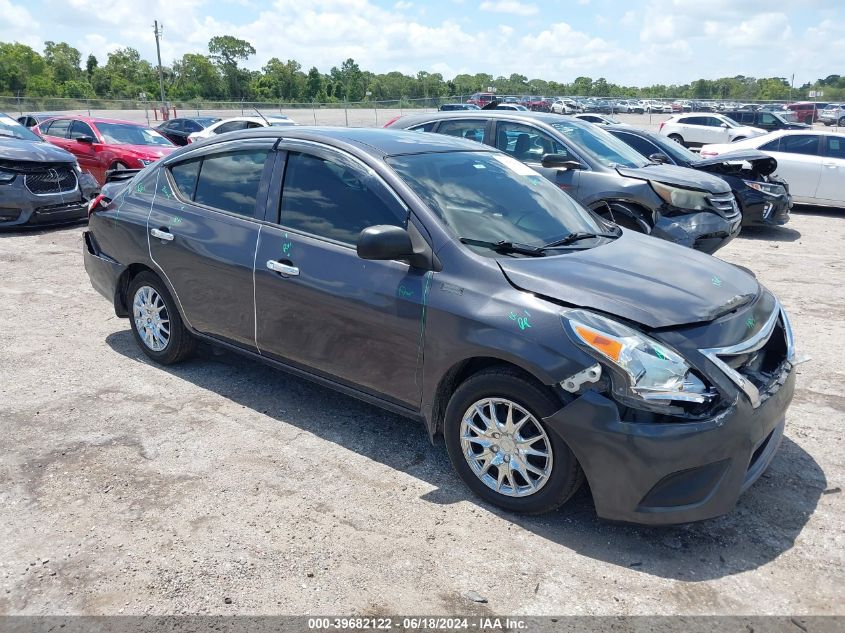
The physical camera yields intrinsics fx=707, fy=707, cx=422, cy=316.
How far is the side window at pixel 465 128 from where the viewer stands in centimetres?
863

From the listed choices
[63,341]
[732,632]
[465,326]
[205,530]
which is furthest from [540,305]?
[63,341]

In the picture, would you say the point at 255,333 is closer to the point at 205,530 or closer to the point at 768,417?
the point at 205,530

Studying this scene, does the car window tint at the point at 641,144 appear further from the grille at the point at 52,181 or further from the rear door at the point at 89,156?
the rear door at the point at 89,156

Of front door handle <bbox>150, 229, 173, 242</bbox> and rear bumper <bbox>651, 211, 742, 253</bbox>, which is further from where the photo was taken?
rear bumper <bbox>651, 211, 742, 253</bbox>

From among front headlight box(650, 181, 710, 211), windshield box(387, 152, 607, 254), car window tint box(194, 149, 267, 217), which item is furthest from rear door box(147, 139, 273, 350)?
front headlight box(650, 181, 710, 211)

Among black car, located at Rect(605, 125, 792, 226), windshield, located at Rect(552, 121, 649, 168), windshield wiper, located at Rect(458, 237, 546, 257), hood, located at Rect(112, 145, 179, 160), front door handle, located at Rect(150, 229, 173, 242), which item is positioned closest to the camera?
windshield wiper, located at Rect(458, 237, 546, 257)

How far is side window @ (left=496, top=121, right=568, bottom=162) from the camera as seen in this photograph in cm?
843

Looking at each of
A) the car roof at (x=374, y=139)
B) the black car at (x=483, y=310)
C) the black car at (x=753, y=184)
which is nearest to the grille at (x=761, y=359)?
the black car at (x=483, y=310)

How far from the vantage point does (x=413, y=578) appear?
303 centimetres

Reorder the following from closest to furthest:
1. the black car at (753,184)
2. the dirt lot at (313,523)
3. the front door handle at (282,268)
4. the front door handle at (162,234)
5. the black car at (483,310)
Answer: the dirt lot at (313,523) → the black car at (483,310) → the front door handle at (282,268) → the front door handle at (162,234) → the black car at (753,184)

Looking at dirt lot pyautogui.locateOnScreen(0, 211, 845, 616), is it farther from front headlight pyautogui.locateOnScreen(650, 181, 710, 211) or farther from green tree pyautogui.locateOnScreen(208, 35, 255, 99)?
green tree pyautogui.locateOnScreen(208, 35, 255, 99)

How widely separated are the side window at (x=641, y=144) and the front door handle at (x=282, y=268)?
837 centimetres

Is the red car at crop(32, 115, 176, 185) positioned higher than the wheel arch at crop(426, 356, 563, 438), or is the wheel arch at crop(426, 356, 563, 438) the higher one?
the red car at crop(32, 115, 176, 185)

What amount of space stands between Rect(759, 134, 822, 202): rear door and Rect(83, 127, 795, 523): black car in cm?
1033
